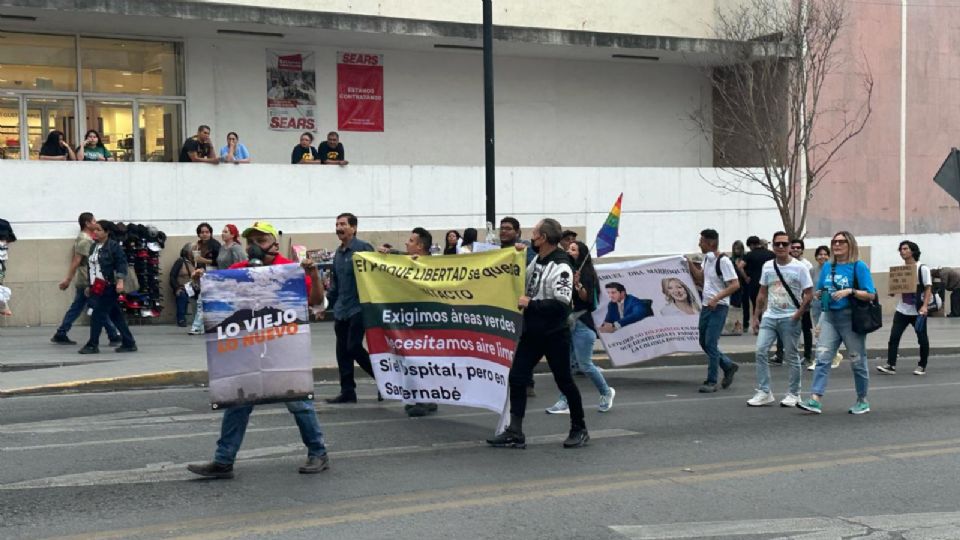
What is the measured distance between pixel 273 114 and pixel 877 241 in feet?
44.3

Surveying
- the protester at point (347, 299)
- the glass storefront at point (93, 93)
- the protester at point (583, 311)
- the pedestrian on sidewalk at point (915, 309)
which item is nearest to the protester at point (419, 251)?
the protester at point (347, 299)

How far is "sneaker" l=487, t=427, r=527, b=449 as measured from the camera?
9.31m

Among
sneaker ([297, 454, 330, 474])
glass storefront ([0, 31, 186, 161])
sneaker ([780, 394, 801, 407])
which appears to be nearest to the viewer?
sneaker ([297, 454, 330, 474])

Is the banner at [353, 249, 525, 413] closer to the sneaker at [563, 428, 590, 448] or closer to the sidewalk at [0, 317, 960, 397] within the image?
the sneaker at [563, 428, 590, 448]

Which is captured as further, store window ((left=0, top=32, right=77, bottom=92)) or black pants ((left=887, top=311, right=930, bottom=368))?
store window ((left=0, top=32, right=77, bottom=92))

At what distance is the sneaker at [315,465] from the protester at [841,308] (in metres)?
5.14

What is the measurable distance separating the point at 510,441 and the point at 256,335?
7.68 feet

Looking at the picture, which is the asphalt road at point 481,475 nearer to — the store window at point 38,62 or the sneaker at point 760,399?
the sneaker at point 760,399

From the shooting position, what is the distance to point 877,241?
26.4m

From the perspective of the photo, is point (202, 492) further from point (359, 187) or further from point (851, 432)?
point (359, 187)

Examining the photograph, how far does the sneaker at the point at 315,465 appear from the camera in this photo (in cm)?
816

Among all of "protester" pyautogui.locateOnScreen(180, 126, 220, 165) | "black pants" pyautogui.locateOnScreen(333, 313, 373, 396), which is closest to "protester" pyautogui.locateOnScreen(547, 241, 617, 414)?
"black pants" pyautogui.locateOnScreen(333, 313, 373, 396)

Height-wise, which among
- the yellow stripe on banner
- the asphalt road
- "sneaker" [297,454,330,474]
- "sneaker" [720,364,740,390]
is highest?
the yellow stripe on banner

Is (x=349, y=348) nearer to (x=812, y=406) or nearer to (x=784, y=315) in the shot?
(x=784, y=315)
